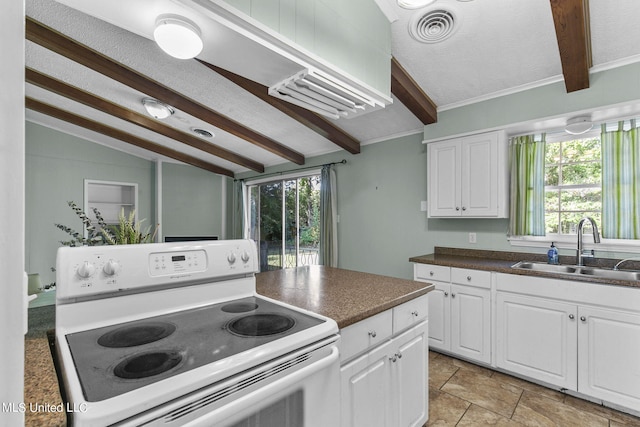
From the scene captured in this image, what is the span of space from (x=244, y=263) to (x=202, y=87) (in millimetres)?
2465

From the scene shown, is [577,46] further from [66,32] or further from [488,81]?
[66,32]

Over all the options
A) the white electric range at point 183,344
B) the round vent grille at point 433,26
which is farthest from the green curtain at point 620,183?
the white electric range at point 183,344

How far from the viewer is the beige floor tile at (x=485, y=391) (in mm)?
2018

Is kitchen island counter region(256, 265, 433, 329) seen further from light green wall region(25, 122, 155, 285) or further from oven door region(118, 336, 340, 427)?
light green wall region(25, 122, 155, 285)

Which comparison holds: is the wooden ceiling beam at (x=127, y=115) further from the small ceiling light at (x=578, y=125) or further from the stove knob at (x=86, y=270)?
the small ceiling light at (x=578, y=125)

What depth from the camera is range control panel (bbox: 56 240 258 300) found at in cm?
96

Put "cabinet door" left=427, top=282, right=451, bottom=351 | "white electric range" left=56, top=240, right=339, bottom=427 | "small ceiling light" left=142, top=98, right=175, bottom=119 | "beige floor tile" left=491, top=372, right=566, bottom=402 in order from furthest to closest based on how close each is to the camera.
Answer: "small ceiling light" left=142, top=98, right=175, bottom=119 < "cabinet door" left=427, top=282, right=451, bottom=351 < "beige floor tile" left=491, top=372, right=566, bottom=402 < "white electric range" left=56, top=240, right=339, bottom=427

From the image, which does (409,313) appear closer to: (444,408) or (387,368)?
(387,368)

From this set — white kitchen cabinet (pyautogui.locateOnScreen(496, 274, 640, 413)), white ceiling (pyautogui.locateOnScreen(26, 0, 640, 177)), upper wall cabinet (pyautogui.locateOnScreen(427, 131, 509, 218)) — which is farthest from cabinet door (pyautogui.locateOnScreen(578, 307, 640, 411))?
white ceiling (pyautogui.locateOnScreen(26, 0, 640, 177))

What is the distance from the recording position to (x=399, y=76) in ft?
8.27

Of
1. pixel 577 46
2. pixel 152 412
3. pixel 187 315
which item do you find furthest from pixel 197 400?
pixel 577 46

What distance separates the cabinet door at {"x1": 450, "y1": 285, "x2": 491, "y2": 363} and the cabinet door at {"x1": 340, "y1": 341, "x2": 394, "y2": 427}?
56.3 inches

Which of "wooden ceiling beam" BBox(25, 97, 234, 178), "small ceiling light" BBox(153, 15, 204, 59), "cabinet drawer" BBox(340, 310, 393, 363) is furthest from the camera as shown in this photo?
"wooden ceiling beam" BBox(25, 97, 234, 178)

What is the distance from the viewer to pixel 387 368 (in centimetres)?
138
